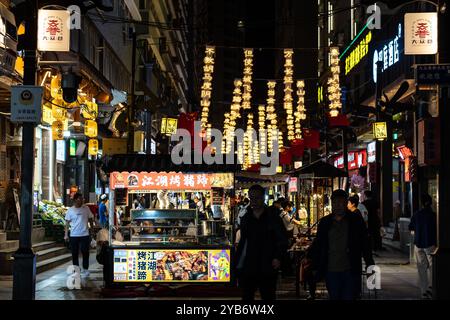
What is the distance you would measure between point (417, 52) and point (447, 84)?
98.1 inches

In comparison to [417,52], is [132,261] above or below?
below

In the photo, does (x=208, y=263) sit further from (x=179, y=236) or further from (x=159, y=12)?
(x=159, y=12)

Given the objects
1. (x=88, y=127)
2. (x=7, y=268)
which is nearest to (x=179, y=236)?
(x=7, y=268)

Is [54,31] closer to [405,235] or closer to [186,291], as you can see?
[186,291]

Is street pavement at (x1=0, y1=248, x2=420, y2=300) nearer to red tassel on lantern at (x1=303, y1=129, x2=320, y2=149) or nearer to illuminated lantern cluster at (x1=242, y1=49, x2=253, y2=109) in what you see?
illuminated lantern cluster at (x1=242, y1=49, x2=253, y2=109)

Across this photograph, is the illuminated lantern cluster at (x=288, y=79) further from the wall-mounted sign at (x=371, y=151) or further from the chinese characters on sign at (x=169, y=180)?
the chinese characters on sign at (x=169, y=180)

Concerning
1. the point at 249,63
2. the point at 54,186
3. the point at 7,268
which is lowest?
the point at 7,268

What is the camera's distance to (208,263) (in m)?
14.4

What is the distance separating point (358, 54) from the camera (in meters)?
40.5

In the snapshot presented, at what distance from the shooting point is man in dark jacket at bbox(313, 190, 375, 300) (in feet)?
29.5

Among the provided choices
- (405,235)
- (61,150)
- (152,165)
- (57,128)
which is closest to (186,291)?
(152,165)

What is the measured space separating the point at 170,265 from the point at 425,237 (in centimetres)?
492

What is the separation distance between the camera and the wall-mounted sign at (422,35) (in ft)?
49.5
